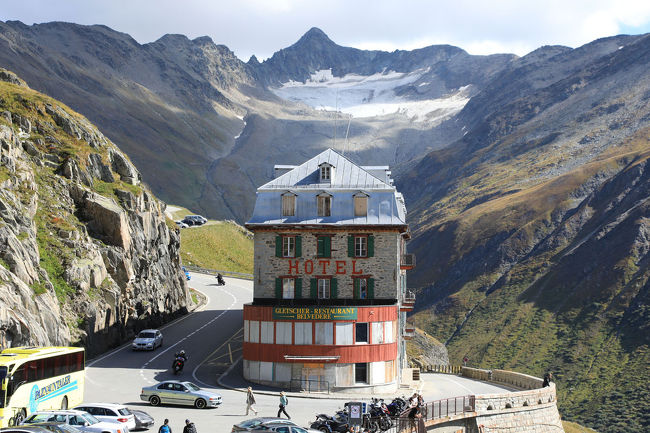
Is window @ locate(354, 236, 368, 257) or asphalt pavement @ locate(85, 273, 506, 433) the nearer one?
asphalt pavement @ locate(85, 273, 506, 433)

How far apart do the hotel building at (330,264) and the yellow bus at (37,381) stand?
61.1 ft

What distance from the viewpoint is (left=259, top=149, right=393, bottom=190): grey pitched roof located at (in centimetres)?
6675

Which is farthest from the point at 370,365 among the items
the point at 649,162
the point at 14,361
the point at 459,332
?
the point at 649,162

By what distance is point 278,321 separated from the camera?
60.7 m

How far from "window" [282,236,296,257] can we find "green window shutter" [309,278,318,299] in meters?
2.60

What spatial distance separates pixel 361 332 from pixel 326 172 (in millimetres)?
14228

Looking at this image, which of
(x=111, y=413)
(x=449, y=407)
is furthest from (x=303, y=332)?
(x=111, y=413)

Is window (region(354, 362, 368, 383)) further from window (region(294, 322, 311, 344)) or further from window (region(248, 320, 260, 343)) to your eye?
window (region(248, 320, 260, 343))

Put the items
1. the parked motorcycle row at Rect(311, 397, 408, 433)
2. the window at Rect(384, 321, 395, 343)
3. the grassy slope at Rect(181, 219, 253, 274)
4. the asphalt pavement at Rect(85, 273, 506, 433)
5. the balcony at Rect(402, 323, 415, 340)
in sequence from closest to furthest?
the parked motorcycle row at Rect(311, 397, 408, 433) → the asphalt pavement at Rect(85, 273, 506, 433) → the window at Rect(384, 321, 395, 343) → the balcony at Rect(402, 323, 415, 340) → the grassy slope at Rect(181, 219, 253, 274)

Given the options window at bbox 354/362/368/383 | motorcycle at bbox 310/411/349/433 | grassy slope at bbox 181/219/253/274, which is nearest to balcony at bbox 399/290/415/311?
window at bbox 354/362/368/383

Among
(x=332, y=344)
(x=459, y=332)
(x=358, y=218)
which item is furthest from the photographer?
(x=459, y=332)

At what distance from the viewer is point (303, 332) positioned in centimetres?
6031

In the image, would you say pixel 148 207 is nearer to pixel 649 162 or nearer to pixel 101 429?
pixel 101 429

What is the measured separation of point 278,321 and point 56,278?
18.2 meters
